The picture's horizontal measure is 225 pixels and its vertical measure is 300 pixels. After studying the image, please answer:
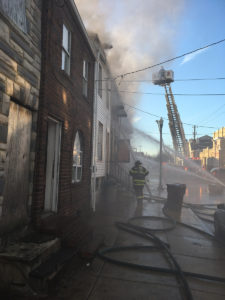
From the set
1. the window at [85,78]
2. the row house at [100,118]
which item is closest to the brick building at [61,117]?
the window at [85,78]

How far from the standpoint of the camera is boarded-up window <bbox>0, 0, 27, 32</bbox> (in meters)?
3.22

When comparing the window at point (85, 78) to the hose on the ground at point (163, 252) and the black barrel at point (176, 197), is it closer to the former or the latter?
the hose on the ground at point (163, 252)

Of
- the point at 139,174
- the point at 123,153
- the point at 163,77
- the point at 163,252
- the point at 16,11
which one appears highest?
the point at 163,77

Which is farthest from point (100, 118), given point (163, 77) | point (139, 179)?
point (163, 77)

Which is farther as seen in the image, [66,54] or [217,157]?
[217,157]

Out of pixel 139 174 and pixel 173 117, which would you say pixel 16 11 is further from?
pixel 173 117

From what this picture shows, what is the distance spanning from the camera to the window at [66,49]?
220 inches

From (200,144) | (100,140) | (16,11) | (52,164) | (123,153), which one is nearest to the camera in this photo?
(16,11)

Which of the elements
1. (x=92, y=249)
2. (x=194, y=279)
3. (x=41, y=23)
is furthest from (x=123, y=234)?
(x=41, y=23)

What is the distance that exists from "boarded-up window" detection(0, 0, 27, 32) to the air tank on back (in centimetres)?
2856

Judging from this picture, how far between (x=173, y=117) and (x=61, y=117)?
99.5ft

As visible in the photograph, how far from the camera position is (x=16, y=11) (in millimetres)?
3490

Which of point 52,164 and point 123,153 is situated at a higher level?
point 123,153

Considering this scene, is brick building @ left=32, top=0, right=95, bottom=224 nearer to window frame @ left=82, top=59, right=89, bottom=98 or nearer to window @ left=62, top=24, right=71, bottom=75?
window @ left=62, top=24, right=71, bottom=75
